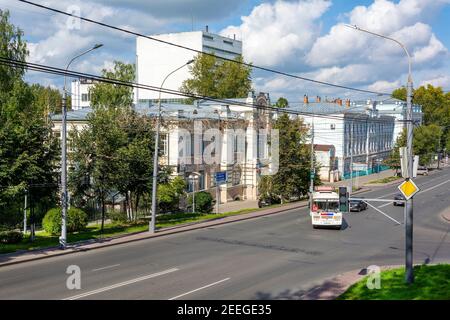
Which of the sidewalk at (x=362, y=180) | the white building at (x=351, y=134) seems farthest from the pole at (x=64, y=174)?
the white building at (x=351, y=134)

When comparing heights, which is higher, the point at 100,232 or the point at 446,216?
the point at 100,232

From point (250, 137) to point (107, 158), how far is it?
27603mm

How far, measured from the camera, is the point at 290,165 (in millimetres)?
51094

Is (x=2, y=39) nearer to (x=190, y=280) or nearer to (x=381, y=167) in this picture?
(x=190, y=280)

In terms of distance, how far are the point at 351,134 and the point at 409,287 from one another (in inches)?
2677

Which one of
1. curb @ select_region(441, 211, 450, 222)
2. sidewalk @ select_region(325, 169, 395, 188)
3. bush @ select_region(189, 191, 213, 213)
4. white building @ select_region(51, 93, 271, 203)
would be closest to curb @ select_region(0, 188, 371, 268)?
bush @ select_region(189, 191, 213, 213)

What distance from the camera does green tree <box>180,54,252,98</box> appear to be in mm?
82188

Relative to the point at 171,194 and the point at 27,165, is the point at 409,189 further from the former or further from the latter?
the point at 171,194

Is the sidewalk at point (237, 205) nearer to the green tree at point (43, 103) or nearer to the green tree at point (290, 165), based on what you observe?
the green tree at point (290, 165)

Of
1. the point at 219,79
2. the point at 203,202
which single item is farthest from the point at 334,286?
the point at 219,79

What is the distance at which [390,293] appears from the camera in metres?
15.4
